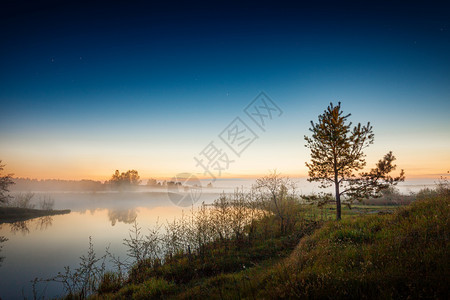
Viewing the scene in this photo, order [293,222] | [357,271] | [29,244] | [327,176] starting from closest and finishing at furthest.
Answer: [357,271] < [327,176] < [293,222] < [29,244]

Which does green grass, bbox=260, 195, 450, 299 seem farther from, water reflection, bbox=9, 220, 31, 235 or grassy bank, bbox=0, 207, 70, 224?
grassy bank, bbox=0, 207, 70, 224

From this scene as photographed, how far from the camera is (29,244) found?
70.6 ft

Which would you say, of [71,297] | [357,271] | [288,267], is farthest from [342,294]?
[71,297]

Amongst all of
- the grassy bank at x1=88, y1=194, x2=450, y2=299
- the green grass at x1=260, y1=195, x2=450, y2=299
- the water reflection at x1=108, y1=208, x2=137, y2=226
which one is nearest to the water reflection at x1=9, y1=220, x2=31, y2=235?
the water reflection at x1=108, y1=208, x2=137, y2=226

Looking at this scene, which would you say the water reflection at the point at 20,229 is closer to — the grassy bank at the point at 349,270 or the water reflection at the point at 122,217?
the water reflection at the point at 122,217

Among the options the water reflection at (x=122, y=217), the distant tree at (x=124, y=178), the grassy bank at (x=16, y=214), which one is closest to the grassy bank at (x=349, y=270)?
the water reflection at (x=122, y=217)

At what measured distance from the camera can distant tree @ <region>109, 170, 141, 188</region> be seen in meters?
99.6

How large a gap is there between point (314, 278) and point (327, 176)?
10.7 metres

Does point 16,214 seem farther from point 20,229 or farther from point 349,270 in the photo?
point 349,270

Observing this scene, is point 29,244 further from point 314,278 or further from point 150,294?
point 314,278

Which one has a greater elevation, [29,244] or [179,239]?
[179,239]

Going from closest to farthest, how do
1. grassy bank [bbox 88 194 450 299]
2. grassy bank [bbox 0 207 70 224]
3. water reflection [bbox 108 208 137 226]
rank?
grassy bank [bbox 88 194 450 299] → grassy bank [bbox 0 207 70 224] → water reflection [bbox 108 208 137 226]

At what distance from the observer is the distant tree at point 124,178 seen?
99.6m

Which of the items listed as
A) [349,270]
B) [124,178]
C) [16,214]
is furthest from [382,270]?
[124,178]
